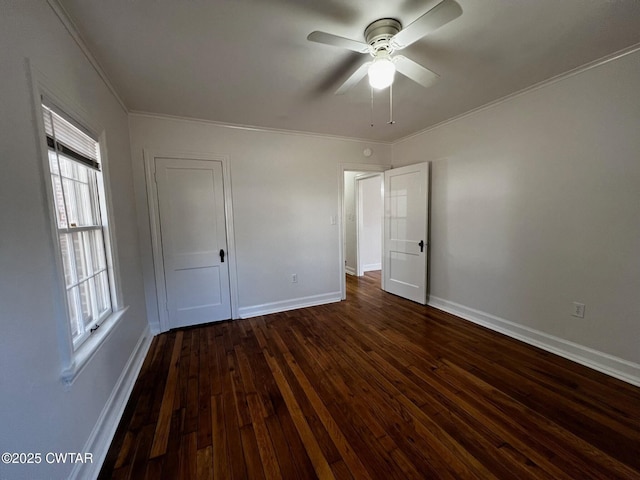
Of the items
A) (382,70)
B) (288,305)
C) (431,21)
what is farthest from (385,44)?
(288,305)

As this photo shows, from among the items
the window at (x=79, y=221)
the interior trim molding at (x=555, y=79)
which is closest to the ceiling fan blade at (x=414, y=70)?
the interior trim molding at (x=555, y=79)

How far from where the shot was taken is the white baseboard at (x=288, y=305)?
3.41 meters

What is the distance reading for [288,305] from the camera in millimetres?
3645

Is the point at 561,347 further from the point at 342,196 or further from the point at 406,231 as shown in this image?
the point at 342,196

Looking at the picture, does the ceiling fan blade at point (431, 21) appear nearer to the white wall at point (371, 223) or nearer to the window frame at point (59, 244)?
the window frame at point (59, 244)

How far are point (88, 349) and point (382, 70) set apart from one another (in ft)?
7.82

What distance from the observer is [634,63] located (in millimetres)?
1844

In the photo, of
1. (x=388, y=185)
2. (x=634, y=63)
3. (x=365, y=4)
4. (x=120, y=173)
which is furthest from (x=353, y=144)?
(x=120, y=173)

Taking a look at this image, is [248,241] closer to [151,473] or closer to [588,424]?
[151,473]

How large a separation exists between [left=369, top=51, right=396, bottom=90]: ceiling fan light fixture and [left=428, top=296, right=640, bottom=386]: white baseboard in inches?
109

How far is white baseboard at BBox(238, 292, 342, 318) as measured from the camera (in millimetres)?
3408

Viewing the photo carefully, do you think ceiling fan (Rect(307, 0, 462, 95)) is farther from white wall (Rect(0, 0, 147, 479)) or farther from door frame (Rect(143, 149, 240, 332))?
door frame (Rect(143, 149, 240, 332))

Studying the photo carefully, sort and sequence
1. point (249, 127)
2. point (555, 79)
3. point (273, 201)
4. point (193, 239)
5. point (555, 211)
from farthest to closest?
point (273, 201)
point (249, 127)
point (193, 239)
point (555, 211)
point (555, 79)

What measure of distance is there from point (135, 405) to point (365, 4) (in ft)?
9.96
